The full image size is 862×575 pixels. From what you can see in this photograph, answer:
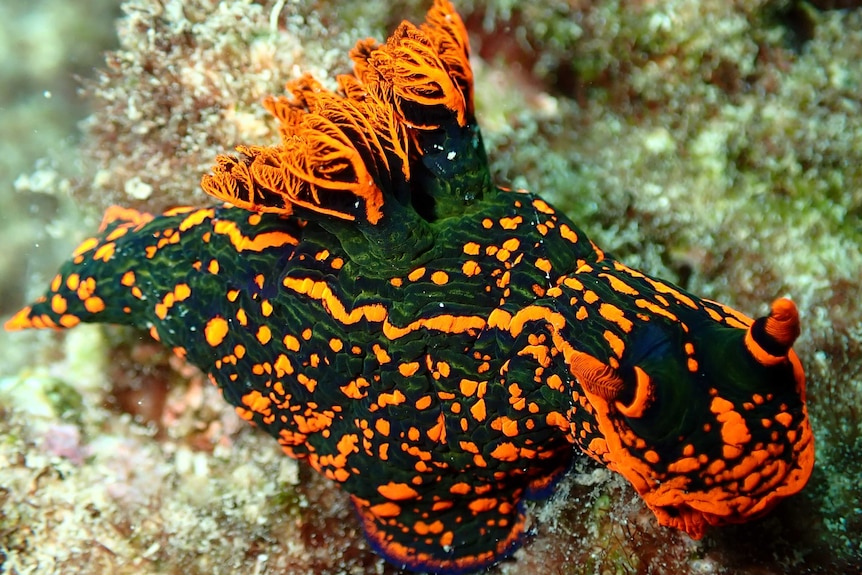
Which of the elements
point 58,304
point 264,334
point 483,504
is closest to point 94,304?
point 58,304

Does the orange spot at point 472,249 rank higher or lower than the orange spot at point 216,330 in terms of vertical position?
higher

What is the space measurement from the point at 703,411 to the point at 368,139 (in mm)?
1666

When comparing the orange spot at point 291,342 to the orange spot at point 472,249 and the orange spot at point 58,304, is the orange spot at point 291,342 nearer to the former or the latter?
the orange spot at point 472,249

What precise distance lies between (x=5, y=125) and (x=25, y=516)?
2789 millimetres

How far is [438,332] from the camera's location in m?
2.64

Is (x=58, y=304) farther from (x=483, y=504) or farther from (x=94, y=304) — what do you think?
(x=483, y=504)

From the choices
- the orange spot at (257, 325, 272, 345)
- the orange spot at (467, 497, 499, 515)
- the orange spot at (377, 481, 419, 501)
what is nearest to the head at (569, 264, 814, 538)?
the orange spot at (467, 497, 499, 515)

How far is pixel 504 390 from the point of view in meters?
2.58

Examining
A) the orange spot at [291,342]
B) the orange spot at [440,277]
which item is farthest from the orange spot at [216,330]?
the orange spot at [440,277]

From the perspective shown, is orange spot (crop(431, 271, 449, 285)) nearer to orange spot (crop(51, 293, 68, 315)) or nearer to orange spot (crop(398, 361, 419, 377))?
orange spot (crop(398, 361, 419, 377))

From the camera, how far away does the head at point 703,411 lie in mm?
2057

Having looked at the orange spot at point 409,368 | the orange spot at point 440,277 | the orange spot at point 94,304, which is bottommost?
the orange spot at point 94,304

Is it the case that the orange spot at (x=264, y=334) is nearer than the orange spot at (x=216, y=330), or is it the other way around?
the orange spot at (x=264, y=334)

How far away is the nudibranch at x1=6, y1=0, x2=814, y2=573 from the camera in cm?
214
